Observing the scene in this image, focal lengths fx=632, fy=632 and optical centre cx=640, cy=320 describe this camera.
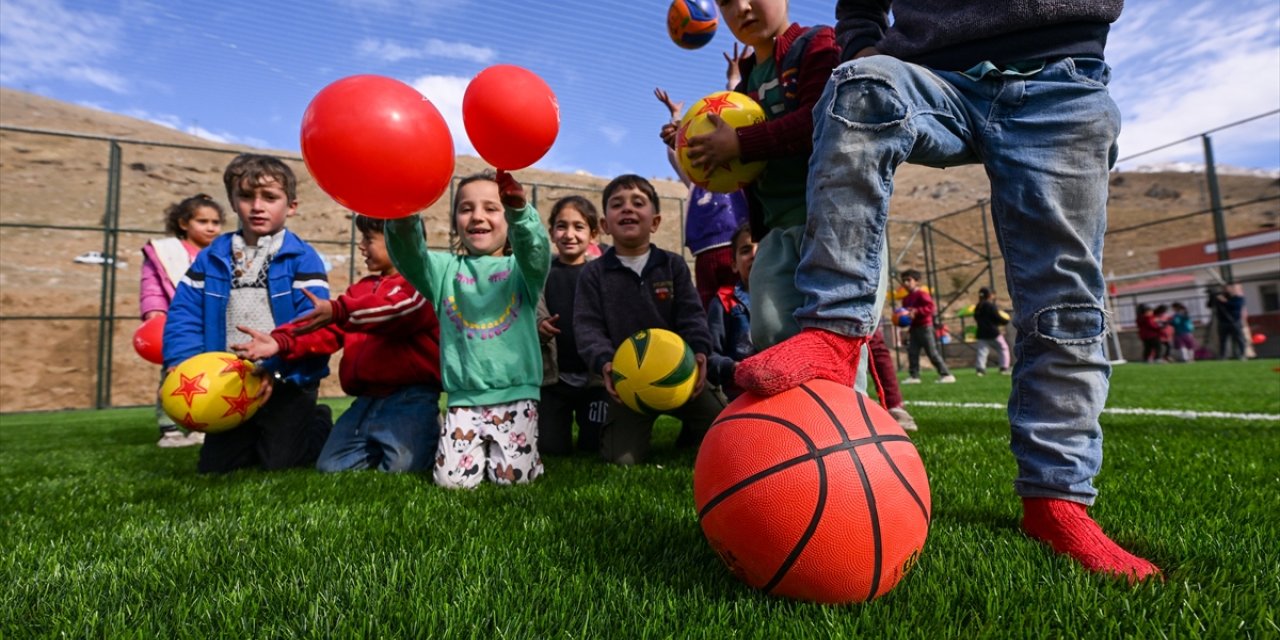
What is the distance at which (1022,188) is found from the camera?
1585 millimetres

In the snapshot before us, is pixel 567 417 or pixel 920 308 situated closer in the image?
pixel 567 417

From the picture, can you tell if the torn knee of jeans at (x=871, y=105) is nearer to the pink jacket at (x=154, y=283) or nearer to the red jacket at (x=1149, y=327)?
the pink jacket at (x=154, y=283)

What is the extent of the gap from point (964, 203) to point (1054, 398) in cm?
7572

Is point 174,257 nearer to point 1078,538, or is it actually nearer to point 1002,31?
point 1002,31

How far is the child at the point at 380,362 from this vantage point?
3.26m

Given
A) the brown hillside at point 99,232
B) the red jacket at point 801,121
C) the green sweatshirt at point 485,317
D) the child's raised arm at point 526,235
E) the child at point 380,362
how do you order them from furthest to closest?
the brown hillside at point 99,232
the child at point 380,362
the green sweatshirt at point 485,317
the child's raised arm at point 526,235
the red jacket at point 801,121

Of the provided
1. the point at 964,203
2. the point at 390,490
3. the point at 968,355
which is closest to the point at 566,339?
the point at 390,490

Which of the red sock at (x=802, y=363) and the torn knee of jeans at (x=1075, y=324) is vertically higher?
the torn knee of jeans at (x=1075, y=324)

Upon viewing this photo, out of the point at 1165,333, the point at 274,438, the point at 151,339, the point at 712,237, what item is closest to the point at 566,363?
the point at 712,237

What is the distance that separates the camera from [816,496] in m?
1.23

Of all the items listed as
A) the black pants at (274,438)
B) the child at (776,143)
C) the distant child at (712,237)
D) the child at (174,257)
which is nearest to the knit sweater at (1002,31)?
the child at (776,143)

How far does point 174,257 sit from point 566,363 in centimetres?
334

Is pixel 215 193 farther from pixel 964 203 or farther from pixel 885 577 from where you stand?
pixel 964 203

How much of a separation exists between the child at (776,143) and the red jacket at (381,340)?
1.89 meters
